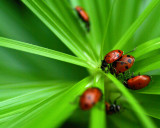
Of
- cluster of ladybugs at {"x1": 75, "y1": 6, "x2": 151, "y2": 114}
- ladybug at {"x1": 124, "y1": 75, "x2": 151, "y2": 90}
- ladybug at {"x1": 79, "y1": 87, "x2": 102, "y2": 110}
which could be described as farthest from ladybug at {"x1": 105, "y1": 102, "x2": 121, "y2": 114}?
ladybug at {"x1": 79, "y1": 87, "x2": 102, "y2": 110}

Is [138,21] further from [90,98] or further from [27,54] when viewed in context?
[27,54]

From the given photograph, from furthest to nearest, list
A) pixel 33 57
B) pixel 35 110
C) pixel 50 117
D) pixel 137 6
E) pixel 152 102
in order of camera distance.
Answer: pixel 33 57, pixel 137 6, pixel 152 102, pixel 35 110, pixel 50 117

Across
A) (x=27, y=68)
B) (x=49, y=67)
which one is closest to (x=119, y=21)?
(x=49, y=67)

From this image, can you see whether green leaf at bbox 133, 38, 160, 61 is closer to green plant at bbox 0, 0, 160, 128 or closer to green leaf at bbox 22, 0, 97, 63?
green plant at bbox 0, 0, 160, 128

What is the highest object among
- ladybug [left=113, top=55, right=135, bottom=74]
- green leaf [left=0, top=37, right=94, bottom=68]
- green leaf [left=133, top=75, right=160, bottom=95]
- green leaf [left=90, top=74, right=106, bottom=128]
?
green leaf [left=0, top=37, right=94, bottom=68]

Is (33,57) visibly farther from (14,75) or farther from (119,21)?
(119,21)

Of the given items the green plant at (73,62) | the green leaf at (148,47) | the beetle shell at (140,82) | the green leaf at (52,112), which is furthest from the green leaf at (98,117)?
the green leaf at (148,47)

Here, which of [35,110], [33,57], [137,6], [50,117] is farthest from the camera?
[33,57]
